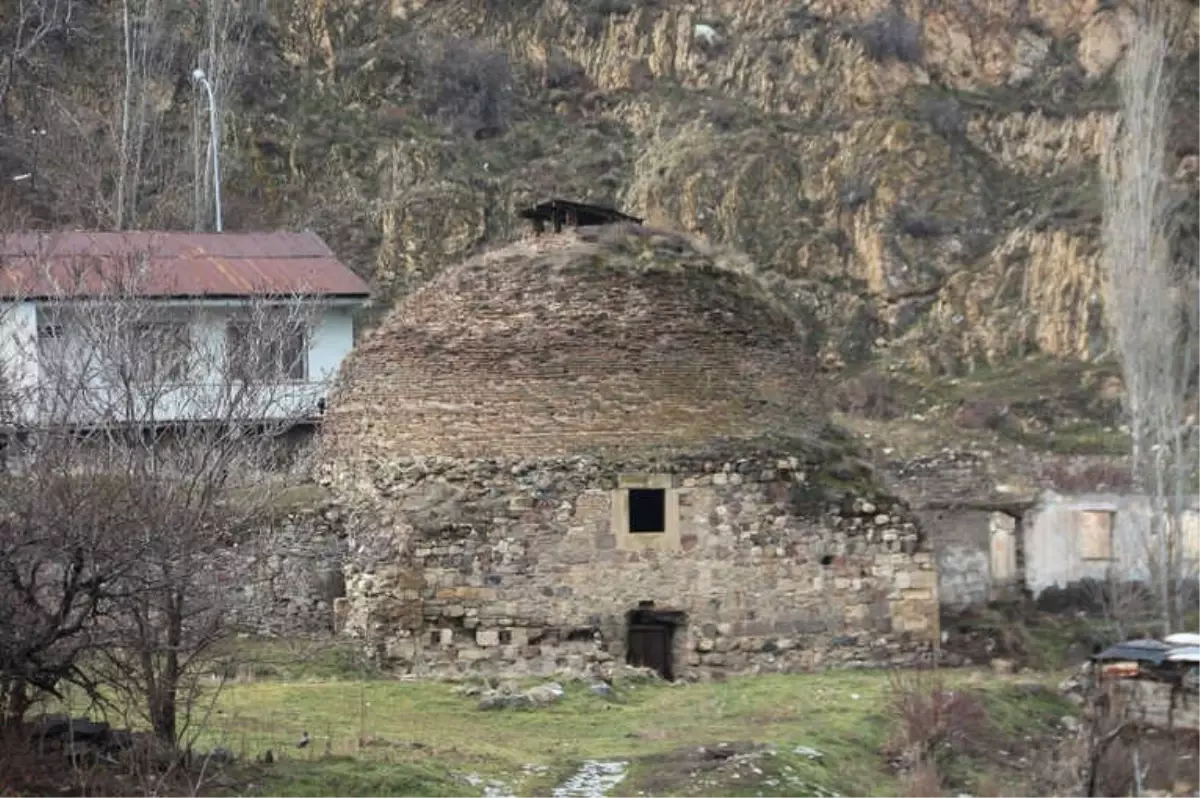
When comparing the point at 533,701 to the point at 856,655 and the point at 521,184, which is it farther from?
the point at 521,184

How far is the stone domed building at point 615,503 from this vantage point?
15977mm

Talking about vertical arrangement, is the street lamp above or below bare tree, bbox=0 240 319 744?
above

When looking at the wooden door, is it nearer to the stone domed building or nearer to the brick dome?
the stone domed building

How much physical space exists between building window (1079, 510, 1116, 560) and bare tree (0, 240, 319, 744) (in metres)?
16.2

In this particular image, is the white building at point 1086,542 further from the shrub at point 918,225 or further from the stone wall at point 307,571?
the shrub at point 918,225

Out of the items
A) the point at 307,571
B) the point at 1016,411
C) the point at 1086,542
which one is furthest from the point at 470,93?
the point at 307,571

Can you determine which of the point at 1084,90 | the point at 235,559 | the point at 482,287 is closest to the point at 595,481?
the point at 482,287

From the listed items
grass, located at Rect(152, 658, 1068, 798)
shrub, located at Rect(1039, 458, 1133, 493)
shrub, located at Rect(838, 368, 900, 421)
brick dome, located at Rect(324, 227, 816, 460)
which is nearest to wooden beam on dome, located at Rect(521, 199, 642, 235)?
brick dome, located at Rect(324, 227, 816, 460)

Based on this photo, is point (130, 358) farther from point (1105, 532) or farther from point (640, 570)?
point (1105, 532)

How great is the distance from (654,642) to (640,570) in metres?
0.95

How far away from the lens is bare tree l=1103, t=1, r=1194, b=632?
2223 cm

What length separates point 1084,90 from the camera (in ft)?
131

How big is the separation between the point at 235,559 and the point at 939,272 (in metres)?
27.8

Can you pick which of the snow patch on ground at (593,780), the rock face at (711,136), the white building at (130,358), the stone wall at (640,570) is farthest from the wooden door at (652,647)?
the rock face at (711,136)
